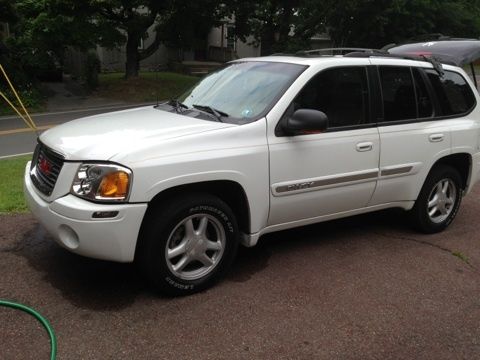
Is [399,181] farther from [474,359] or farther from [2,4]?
[2,4]

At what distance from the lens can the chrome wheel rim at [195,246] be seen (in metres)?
3.77

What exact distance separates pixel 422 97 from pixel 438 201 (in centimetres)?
112

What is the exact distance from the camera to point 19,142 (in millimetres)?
11523

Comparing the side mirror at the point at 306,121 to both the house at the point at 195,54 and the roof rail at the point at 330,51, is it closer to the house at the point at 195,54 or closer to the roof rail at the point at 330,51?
the roof rail at the point at 330,51

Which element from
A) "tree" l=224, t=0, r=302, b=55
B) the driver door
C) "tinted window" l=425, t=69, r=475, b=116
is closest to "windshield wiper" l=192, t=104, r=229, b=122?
the driver door

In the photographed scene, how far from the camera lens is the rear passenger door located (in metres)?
4.79

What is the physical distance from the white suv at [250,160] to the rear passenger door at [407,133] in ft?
0.05

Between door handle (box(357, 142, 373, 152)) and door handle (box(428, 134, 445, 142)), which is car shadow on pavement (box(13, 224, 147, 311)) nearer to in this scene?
door handle (box(357, 142, 373, 152))

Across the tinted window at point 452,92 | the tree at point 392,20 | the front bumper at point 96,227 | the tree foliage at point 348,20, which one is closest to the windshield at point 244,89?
the front bumper at point 96,227

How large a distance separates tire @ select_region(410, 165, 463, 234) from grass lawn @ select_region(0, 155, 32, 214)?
4.12 meters

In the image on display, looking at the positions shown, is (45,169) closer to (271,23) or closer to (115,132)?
(115,132)

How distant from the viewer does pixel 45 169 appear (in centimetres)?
390

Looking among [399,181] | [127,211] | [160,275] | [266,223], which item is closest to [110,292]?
[160,275]

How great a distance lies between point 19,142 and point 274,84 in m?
8.83
